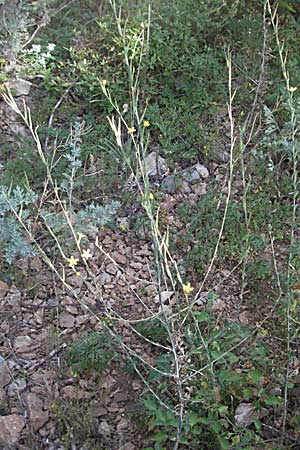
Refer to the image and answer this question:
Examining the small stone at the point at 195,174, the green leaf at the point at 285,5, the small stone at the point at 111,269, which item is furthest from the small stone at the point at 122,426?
the green leaf at the point at 285,5

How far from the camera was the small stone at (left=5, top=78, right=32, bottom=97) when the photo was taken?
Answer: 443 centimetres

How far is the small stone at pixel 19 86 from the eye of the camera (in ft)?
14.5

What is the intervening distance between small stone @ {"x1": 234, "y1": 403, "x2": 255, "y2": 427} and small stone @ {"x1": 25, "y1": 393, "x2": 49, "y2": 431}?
767mm

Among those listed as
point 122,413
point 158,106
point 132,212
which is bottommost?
point 122,413

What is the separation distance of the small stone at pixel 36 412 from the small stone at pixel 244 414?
767 mm

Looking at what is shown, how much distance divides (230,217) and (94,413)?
4.05ft

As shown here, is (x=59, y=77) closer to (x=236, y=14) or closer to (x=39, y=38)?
(x=39, y=38)

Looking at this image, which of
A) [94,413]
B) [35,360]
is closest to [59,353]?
[35,360]

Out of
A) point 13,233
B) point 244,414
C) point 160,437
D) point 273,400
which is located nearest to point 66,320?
point 13,233

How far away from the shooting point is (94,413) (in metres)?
2.95

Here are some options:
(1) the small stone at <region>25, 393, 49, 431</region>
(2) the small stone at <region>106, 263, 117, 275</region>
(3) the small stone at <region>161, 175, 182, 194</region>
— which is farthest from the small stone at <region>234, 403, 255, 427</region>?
(3) the small stone at <region>161, 175, 182, 194</region>

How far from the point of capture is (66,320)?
3.33m

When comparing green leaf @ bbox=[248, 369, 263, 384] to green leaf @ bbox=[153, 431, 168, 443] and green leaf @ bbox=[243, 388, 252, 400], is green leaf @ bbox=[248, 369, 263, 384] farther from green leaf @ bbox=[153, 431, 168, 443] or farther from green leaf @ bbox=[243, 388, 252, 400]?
green leaf @ bbox=[153, 431, 168, 443]

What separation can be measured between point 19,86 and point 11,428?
231cm
